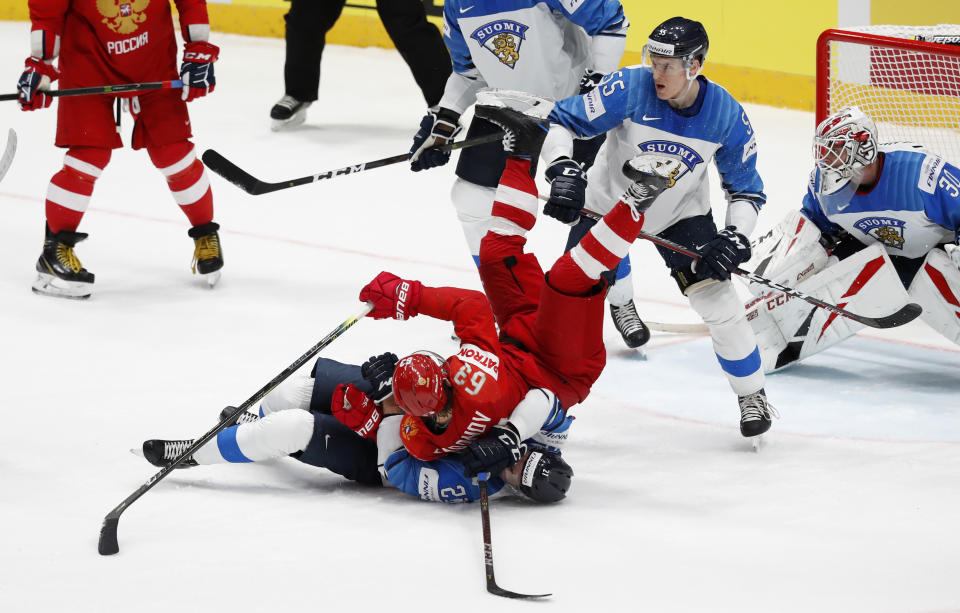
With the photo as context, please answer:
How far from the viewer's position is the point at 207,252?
445 cm

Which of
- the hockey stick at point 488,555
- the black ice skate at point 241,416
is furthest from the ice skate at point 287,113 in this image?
the hockey stick at point 488,555

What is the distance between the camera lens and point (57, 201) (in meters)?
4.34

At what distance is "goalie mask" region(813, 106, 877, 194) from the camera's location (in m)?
3.56

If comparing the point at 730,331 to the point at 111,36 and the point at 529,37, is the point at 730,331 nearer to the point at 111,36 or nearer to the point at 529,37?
the point at 529,37

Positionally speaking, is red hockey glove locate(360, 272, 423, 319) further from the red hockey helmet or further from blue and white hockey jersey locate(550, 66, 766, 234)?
blue and white hockey jersey locate(550, 66, 766, 234)

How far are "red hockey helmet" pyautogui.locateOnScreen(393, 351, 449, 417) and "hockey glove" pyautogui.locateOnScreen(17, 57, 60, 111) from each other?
2143mm

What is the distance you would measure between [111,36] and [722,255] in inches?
91.5

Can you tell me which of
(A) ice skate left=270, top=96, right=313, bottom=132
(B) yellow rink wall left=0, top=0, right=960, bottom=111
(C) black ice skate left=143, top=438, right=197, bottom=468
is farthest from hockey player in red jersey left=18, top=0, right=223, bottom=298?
(B) yellow rink wall left=0, top=0, right=960, bottom=111

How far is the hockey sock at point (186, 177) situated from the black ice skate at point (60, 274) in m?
0.41

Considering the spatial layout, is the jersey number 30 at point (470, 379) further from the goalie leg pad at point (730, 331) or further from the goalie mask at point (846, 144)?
the goalie mask at point (846, 144)

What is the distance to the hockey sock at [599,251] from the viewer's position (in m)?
2.85

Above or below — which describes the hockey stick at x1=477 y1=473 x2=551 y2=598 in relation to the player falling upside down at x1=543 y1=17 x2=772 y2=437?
below

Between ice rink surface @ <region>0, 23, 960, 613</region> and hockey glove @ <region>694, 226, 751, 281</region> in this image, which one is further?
hockey glove @ <region>694, 226, 751, 281</region>

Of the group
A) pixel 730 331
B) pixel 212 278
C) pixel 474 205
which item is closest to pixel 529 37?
pixel 474 205
